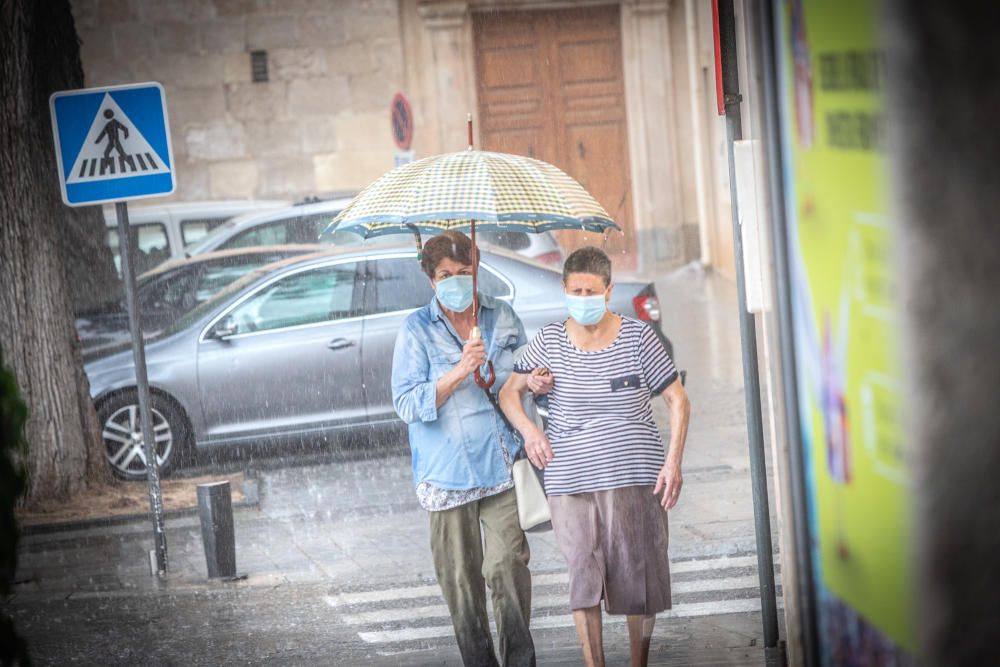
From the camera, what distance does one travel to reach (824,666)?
3.36 metres

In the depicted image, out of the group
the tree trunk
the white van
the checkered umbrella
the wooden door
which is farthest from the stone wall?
the checkered umbrella

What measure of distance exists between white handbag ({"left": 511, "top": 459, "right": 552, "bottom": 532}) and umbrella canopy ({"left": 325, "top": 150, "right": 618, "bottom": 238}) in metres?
0.98

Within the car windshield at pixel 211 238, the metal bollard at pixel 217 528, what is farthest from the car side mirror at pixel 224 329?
the car windshield at pixel 211 238

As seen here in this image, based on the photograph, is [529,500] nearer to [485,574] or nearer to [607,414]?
[485,574]

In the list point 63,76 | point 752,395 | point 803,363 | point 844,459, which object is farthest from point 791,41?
point 63,76

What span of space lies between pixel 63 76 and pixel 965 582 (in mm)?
Result: 11906

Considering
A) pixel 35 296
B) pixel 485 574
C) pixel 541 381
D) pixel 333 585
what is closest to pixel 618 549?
pixel 485 574

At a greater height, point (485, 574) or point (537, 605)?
point (485, 574)

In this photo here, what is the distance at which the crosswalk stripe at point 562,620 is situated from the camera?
6.89 m

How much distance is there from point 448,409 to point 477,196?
0.84 metres

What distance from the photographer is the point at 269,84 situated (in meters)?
23.7

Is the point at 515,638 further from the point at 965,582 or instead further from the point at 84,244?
the point at 84,244

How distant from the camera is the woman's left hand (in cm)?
552

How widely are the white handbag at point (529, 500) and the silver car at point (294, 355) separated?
516cm
